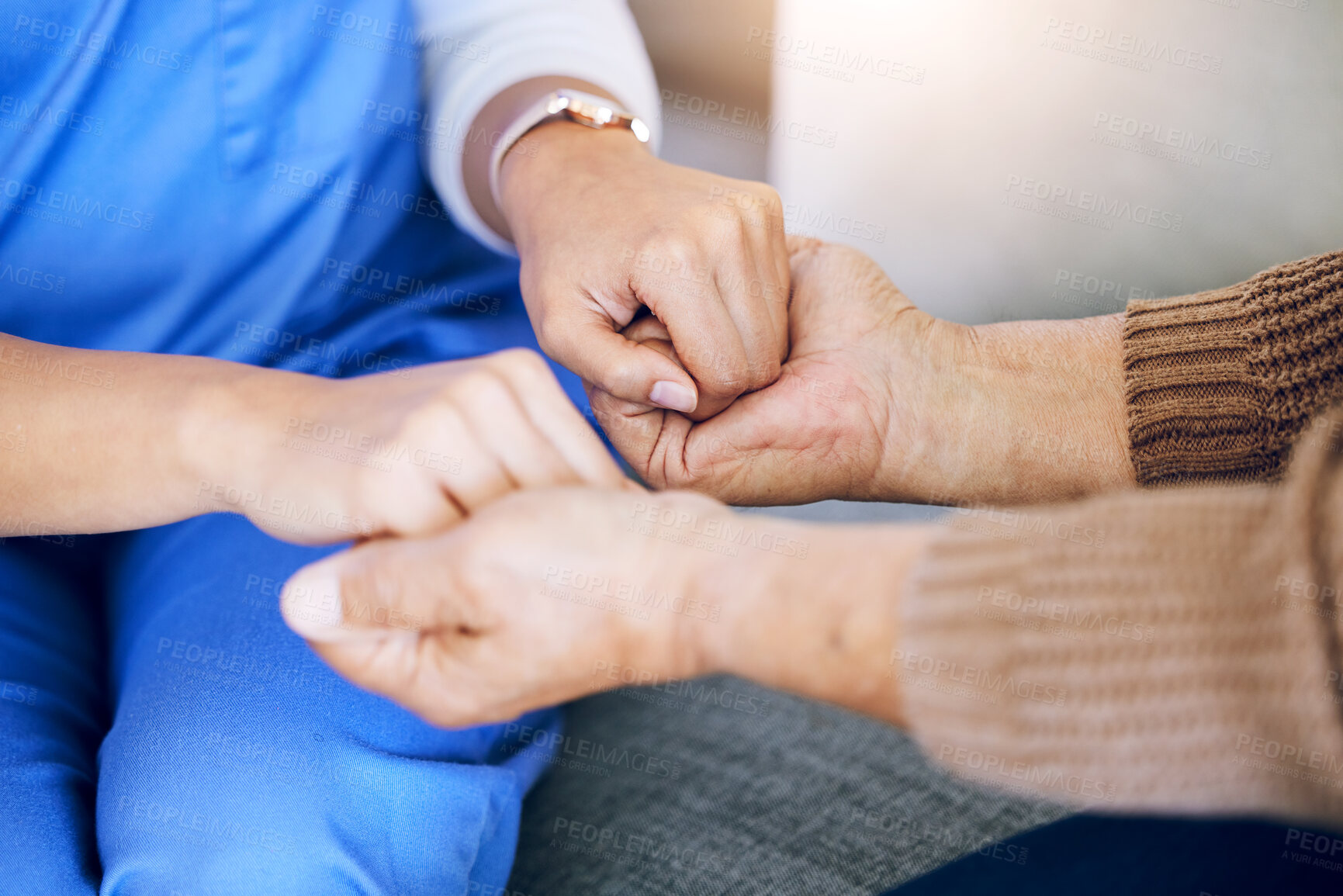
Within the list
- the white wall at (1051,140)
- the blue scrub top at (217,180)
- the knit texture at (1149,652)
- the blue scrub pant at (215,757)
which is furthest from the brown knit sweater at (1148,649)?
the white wall at (1051,140)

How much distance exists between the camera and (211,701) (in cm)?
58

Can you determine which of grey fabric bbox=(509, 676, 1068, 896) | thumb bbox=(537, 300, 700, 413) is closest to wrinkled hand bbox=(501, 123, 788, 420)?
thumb bbox=(537, 300, 700, 413)

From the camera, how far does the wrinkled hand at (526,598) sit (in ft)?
1.50

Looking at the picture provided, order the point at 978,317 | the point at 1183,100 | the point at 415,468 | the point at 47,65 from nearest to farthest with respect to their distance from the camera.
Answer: the point at 415,468 → the point at 47,65 → the point at 1183,100 → the point at 978,317

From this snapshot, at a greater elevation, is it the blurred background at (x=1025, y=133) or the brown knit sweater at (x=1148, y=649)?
the blurred background at (x=1025, y=133)

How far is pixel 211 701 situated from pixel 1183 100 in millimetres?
1084

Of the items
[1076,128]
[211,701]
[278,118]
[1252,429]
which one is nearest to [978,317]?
[1076,128]

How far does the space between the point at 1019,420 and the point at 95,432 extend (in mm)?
687

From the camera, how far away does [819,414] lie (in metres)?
0.70

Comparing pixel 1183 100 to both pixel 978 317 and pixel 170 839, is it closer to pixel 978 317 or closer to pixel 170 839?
pixel 978 317
